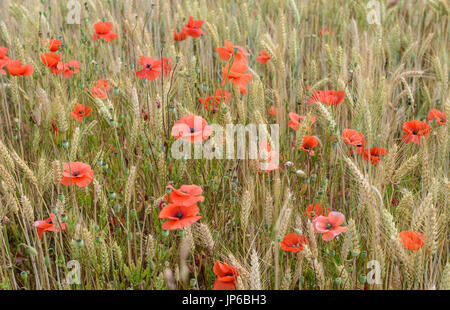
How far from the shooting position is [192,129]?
4.36ft

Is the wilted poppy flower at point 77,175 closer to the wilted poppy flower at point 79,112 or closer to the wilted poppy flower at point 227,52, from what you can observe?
the wilted poppy flower at point 79,112

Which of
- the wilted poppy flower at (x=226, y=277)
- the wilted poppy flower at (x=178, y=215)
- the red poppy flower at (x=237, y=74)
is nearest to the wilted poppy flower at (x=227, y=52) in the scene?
the red poppy flower at (x=237, y=74)

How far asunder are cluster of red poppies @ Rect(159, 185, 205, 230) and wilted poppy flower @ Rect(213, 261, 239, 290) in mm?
132

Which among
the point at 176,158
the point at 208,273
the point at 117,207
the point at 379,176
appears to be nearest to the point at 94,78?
the point at 176,158

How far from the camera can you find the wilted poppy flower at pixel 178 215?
1.09 meters

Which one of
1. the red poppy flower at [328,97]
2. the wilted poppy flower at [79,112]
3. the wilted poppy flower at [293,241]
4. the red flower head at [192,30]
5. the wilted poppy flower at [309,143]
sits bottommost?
the wilted poppy flower at [293,241]

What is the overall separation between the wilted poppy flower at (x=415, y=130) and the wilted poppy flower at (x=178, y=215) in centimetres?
82

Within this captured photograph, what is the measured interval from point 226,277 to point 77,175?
0.51 m

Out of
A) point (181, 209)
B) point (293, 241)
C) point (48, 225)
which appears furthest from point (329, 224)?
point (48, 225)

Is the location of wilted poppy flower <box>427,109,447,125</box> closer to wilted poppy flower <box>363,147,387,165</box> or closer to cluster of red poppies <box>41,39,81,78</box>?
wilted poppy flower <box>363,147,387,165</box>

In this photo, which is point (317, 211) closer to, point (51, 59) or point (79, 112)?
point (79, 112)

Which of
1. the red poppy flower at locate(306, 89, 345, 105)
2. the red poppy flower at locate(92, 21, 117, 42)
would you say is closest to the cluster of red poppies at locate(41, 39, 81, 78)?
the red poppy flower at locate(92, 21, 117, 42)
